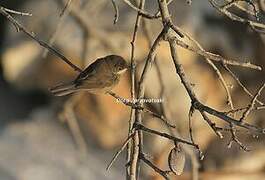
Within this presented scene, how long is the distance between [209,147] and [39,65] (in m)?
0.77

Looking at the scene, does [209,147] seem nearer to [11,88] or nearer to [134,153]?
[11,88]

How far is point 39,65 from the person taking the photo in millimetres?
2527

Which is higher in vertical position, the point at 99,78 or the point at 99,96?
the point at 99,96

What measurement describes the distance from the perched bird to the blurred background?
1271mm

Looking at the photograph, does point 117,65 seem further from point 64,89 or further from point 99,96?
point 99,96

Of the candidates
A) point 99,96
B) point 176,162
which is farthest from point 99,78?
point 99,96

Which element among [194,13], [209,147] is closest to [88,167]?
[209,147]

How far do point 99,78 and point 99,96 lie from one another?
164 cm

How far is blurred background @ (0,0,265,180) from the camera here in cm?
221

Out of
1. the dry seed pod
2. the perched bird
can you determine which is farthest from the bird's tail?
the dry seed pod

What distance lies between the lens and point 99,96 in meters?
2.44

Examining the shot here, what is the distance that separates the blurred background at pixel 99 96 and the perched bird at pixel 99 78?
4.17ft

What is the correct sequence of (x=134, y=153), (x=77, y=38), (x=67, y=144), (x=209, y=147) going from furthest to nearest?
(x=67, y=144) → (x=77, y=38) → (x=209, y=147) → (x=134, y=153)

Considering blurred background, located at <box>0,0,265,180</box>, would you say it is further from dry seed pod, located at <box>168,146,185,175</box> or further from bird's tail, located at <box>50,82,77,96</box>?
dry seed pod, located at <box>168,146,185,175</box>
